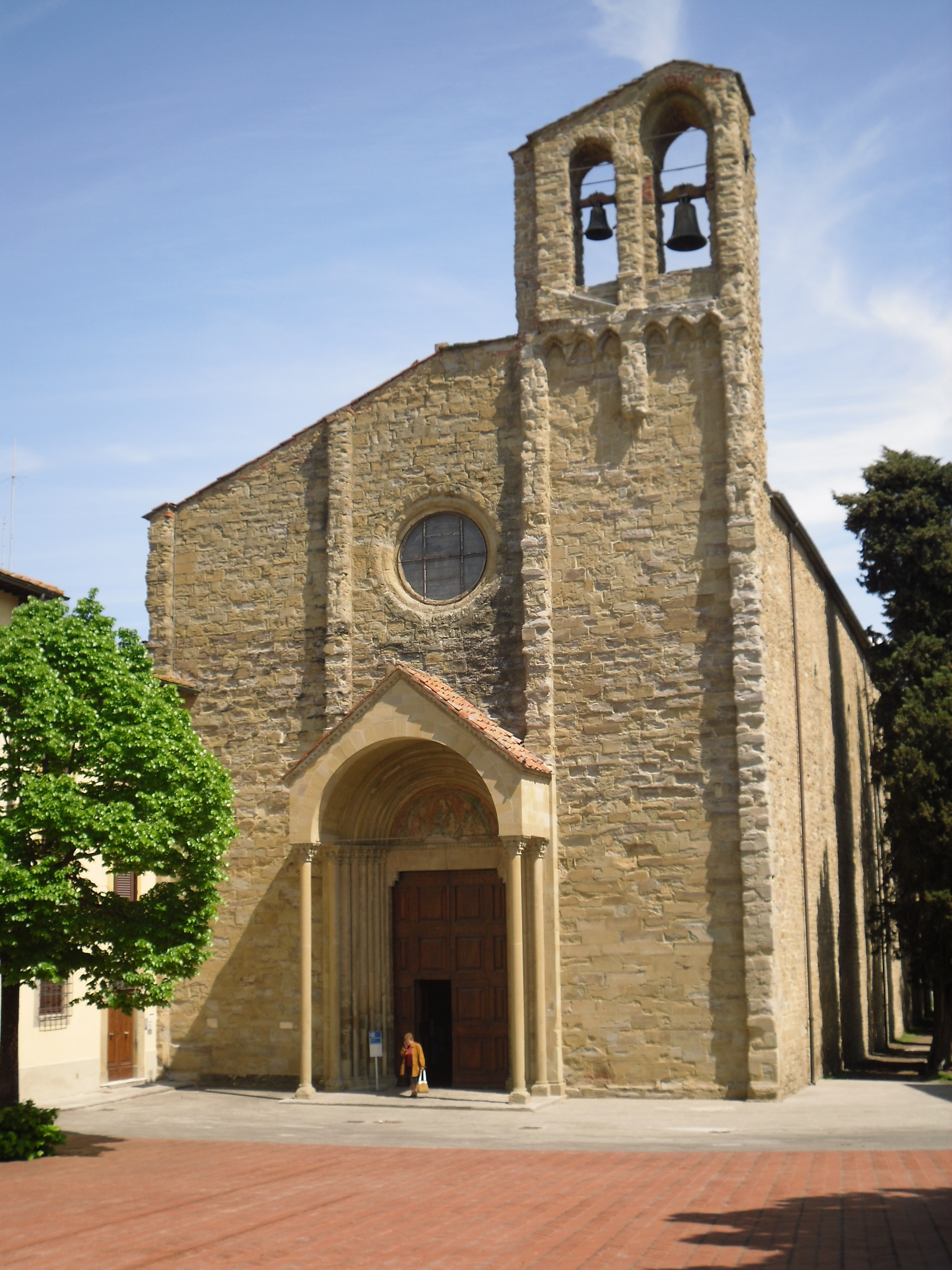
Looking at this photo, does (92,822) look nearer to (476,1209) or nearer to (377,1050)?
(476,1209)

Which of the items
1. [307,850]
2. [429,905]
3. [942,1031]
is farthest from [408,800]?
[942,1031]

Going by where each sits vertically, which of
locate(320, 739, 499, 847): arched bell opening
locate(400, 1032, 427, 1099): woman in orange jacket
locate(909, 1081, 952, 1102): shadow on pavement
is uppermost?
locate(320, 739, 499, 847): arched bell opening

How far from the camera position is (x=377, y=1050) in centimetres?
2116

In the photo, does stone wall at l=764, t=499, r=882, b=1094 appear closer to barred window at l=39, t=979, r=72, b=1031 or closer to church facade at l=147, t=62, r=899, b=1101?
church facade at l=147, t=62, r=899, b=1101

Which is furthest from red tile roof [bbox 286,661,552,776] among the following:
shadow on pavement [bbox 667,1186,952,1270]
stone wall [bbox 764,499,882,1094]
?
shadow on pavement [bbox 667,1186,952,1270]

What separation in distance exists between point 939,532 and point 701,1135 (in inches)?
629

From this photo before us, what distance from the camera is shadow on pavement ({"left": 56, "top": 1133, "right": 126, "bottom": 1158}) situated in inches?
627

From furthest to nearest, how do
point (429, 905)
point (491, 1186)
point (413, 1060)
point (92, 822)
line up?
point (429, 905) < point (413, 1060) < point (92, 822) < point (491, 1186)

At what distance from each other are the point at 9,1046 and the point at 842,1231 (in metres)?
10.6

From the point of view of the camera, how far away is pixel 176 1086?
890 inches

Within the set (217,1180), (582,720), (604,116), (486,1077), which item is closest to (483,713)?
(582,720)

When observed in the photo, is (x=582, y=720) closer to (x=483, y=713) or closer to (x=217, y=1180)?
(x=483, y=713)

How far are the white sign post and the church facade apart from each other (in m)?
0.19

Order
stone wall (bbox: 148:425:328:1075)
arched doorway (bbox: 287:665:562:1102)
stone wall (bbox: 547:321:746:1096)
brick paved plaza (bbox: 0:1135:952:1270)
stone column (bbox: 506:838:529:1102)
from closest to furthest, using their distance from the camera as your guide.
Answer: brick paved plaza (bbox: 0:1135:952:1270)
stone column (bbox: 506:838:529:1102)
stone wall (bbox: 547:321:746:1096)
arched doorway (bbox: 287:665:562:1102)
stone wall (bbox: 148:425:328:1075)
